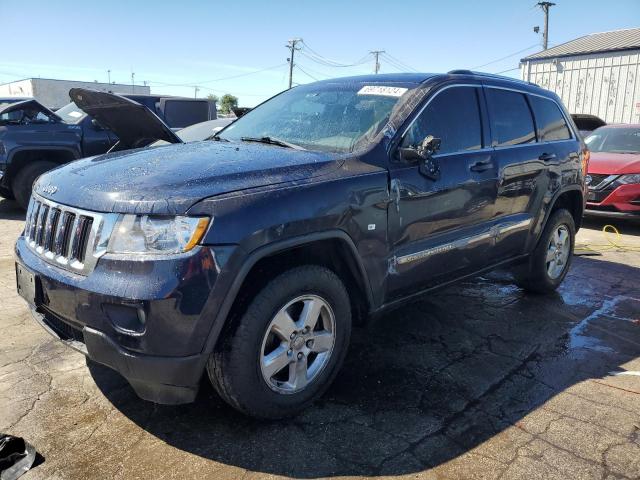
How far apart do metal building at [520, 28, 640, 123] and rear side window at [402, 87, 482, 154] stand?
15865mm

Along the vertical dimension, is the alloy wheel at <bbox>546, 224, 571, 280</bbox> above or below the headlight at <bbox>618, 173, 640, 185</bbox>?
below

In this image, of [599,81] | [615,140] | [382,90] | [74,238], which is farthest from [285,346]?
[599,81]

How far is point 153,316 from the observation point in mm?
2309

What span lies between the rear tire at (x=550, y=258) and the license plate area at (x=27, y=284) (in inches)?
155

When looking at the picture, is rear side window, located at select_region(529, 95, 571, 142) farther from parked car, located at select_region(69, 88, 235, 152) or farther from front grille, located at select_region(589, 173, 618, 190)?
front grille, located at select_region(589, 173, 618, 190)

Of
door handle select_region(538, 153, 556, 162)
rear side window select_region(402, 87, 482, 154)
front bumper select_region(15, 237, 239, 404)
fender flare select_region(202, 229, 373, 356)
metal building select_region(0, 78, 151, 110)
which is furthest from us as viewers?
metal building select_region(0, 78, 151, 110)

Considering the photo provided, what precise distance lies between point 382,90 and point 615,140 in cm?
776

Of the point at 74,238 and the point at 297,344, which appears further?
the point at 297,344

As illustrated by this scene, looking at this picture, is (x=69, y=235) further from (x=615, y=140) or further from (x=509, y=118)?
(x=615, y=140)

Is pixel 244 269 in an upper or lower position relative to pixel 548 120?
lower

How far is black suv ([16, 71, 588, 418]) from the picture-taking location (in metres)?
2.37

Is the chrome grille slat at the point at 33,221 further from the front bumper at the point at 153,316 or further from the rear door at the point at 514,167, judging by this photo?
the rear door at the point at 514,167

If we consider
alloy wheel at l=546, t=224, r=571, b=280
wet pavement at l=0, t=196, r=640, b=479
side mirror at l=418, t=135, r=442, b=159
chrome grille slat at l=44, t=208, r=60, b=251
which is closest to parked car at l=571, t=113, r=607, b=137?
alloy wheel at l=546, t=224, r=571, b=280

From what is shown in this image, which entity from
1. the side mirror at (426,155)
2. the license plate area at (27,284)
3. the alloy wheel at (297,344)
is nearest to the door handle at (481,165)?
the side mirror at (426,155)
